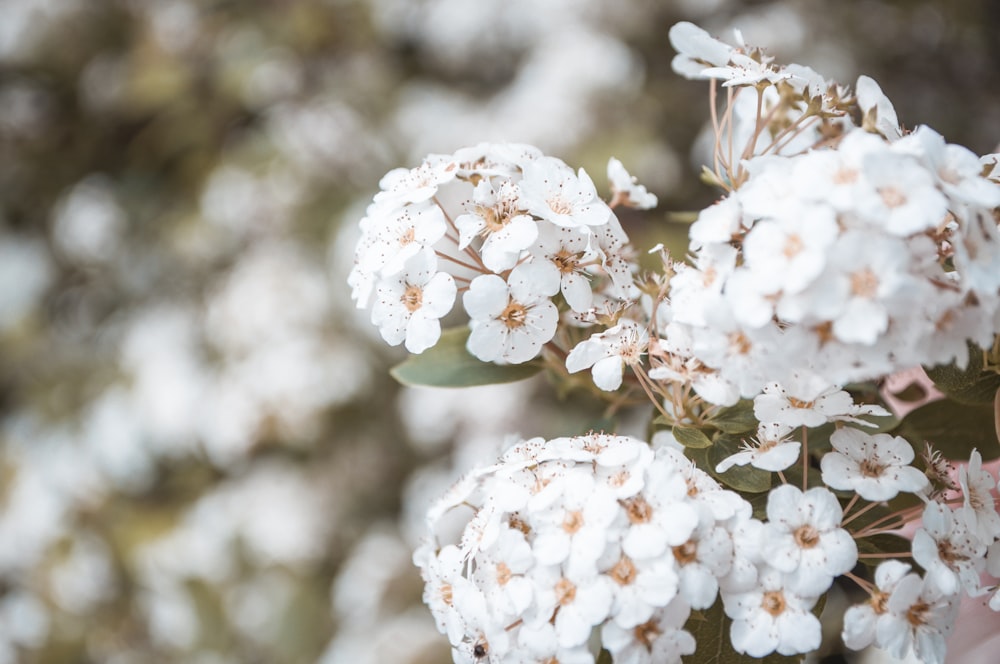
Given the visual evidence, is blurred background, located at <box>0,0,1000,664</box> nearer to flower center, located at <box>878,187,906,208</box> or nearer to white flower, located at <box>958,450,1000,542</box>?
white flower, located at <box>958,450,1000,542</box>

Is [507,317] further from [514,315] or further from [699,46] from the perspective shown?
[699,46]

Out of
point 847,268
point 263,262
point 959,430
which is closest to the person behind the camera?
point 847,268

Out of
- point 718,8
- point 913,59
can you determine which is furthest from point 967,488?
point 913,59

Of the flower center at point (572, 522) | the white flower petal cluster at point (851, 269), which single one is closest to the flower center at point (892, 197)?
the white flower petal cluster at point (851, 269)

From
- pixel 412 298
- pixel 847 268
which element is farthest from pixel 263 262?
pixel 847 268

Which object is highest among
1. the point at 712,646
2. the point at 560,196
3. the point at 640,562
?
the point at 560,196

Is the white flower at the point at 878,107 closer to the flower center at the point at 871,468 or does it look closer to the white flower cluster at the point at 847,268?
the white flower cluster at the point at 847,268

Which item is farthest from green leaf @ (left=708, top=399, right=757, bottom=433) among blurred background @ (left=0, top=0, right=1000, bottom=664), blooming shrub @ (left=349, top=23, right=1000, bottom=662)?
blurred background @ (left=0, top=0, right=1000, bottom=664)
